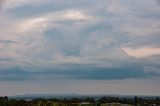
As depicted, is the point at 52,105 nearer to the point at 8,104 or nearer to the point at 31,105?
the point at 31,105

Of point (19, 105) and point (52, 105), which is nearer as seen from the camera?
point (19, 105)

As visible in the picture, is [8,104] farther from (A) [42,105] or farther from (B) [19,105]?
(A) [42,105]

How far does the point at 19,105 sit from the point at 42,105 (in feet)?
43.1

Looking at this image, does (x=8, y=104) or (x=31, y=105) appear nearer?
(x=8, y=104)

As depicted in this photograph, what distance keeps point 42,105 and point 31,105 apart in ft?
21.8

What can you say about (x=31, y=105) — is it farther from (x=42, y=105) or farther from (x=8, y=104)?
(x=8, y=104)

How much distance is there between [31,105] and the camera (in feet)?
652

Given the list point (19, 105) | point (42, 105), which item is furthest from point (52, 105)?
point (19, 105)

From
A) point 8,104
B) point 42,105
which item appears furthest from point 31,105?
point 8,104

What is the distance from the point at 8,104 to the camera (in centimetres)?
17838

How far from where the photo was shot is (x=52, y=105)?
198m

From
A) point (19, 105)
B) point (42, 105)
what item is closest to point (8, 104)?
point (19, 105)

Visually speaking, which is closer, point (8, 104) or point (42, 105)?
point (8, 104)

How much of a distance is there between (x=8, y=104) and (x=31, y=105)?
2200cm
